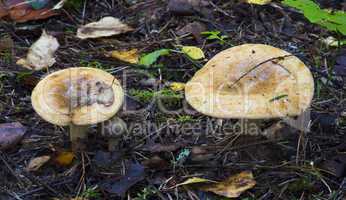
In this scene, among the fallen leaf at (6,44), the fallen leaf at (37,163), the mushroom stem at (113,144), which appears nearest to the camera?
the fallen leaf at (37,163)

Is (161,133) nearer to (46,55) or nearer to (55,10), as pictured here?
(46,55)

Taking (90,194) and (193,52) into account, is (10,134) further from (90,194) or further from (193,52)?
(193,52)

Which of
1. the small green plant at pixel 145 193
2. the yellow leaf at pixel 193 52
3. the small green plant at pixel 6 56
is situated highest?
the yellow leaf at pixel 193 52

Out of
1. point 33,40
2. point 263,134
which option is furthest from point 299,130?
point 33,40

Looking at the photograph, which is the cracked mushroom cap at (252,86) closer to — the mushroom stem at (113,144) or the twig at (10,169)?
the mushroom stem at (113,144)

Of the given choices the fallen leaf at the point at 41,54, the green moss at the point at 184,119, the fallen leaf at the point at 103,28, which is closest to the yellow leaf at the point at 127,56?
the fallen leaf at the point at 103,28

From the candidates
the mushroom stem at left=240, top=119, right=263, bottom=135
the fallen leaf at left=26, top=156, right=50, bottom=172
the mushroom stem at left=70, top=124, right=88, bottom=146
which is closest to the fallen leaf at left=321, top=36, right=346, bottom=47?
the mushroom stem at left=240, top=119, right=263, bottom=135
